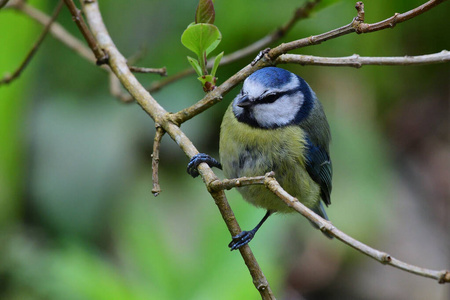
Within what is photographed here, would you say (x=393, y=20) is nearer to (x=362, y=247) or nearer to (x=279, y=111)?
(x=362, y=247)

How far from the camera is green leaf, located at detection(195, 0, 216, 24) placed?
162 centimetres

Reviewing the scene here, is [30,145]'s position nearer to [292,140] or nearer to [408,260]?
[292,140]

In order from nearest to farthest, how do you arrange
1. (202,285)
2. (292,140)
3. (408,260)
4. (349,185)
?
(292,140) < (202,285) < (349,185) < (408,260)

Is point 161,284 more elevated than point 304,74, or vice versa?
point 304,74

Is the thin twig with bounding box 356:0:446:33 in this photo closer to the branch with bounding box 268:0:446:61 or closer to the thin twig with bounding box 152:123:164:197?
the branch with bounding box 268:0:446:61

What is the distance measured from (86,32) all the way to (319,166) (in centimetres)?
119

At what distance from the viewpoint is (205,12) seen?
163 centimetres

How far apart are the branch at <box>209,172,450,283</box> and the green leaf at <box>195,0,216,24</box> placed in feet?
1.63

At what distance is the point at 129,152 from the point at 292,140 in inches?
64.4

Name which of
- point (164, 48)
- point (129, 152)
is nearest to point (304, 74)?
point (164, 48)

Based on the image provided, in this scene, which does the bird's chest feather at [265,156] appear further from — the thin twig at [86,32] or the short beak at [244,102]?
the thin twig at [86,32]

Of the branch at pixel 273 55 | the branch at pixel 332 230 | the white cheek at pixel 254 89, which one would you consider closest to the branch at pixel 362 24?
the branch at pixel 273 55

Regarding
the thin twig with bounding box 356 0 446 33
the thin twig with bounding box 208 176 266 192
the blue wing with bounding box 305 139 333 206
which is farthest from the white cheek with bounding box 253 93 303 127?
the thin twig with bounding box 356 0 446 33

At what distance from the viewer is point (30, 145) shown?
3.59 meters
